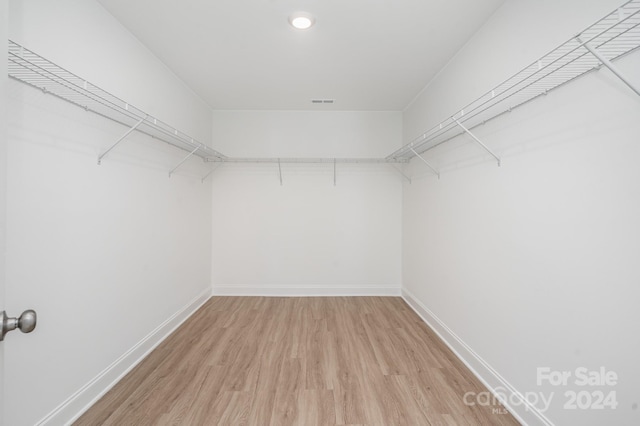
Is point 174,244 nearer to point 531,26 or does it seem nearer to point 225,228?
point 225,228

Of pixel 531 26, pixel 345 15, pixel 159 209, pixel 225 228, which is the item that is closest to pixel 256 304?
pixel 225 228

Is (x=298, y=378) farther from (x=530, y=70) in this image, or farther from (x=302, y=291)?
(x=530, y=70)

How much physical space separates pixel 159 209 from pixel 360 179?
2487 millimetres

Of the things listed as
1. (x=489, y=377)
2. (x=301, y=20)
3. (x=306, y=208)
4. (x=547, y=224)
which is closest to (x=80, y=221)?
(x=301, y=20)

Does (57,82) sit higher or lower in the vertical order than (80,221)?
higher

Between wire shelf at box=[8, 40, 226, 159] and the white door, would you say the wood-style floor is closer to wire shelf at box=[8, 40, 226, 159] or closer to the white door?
the white door

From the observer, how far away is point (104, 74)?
190cm

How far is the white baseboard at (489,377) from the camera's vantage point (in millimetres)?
1583

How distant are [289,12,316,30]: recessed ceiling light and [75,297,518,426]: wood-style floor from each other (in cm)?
257

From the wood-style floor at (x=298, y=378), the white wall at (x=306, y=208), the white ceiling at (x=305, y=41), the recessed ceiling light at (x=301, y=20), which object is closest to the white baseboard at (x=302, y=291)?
the white wall at (x=306, y=208)

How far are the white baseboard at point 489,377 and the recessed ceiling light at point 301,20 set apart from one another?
2734mm

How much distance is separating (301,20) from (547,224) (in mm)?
2024

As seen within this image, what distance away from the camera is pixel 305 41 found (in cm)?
228

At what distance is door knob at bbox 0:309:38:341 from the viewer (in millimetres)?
731
